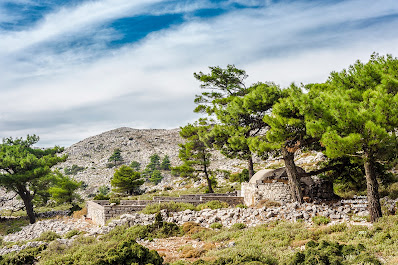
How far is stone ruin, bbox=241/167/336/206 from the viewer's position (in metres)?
20.8

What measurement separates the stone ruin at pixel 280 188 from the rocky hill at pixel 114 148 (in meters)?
47.3

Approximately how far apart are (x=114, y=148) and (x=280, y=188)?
292ft

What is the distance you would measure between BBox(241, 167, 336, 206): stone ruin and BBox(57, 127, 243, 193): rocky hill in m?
47.3

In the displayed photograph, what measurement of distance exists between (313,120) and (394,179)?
10.7m

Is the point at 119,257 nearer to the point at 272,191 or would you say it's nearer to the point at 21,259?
the point at 21,259

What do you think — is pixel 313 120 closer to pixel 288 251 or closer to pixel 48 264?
pixel 288 251

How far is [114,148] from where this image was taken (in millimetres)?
103250

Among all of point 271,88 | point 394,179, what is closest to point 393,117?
point 271,88

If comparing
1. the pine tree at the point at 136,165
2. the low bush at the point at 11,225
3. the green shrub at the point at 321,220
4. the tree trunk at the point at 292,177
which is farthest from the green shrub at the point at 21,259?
the pine tree at the point at 136,165

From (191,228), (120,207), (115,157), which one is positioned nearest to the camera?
(191,228)

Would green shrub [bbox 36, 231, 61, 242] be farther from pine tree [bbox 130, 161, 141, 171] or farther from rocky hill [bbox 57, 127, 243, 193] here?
pine tree [bbox 130, 161, 141, 171]

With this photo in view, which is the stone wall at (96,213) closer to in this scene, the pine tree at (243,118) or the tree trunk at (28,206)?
the tree trunk at (28,206)

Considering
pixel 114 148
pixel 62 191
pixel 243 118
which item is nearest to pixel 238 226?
pixel 243 118

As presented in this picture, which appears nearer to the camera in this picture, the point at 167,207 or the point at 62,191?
the point at 167,207
